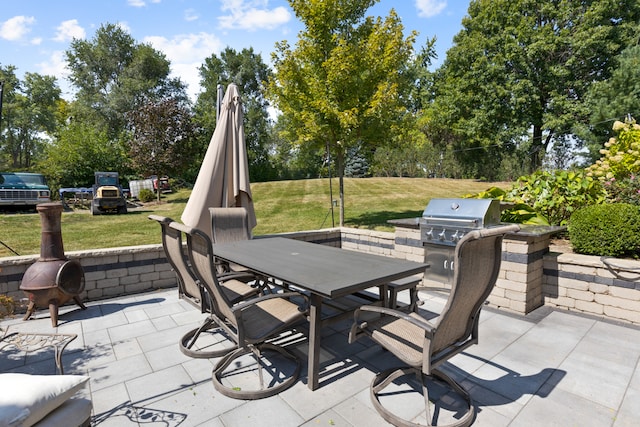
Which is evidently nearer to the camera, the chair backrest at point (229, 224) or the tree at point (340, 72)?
the chair backrest at point (229, 224)

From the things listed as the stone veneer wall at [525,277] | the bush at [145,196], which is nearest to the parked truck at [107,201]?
the bush at [145,196]

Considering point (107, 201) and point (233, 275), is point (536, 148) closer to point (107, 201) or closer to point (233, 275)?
point (233, 275)

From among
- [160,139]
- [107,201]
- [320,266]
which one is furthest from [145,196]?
[320,266]

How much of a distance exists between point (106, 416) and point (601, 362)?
3750mm

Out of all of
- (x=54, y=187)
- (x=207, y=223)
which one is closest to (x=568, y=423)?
(x=207, y=223)

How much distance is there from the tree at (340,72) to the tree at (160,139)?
1051 cm

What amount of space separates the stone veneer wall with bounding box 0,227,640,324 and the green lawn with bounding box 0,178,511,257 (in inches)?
100

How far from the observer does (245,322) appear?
93.7 inches

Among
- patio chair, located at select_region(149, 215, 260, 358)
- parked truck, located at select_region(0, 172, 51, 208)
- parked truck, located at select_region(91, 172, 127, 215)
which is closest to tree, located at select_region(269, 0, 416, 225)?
patio chair, located at select_region(149, 215, 260, 358)

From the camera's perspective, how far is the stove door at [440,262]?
405 centimetres

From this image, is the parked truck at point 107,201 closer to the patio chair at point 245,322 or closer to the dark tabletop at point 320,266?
the dark tabletop at point 320,266

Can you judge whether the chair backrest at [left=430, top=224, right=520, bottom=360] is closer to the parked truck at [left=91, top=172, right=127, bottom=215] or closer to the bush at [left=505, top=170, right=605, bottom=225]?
the bush at [left=505, top=170, right=605, bottom=225]

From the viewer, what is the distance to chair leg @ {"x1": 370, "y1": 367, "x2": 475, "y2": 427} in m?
1.87

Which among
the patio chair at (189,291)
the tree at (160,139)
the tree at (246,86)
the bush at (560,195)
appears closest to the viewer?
the patio chair at (189,291)
